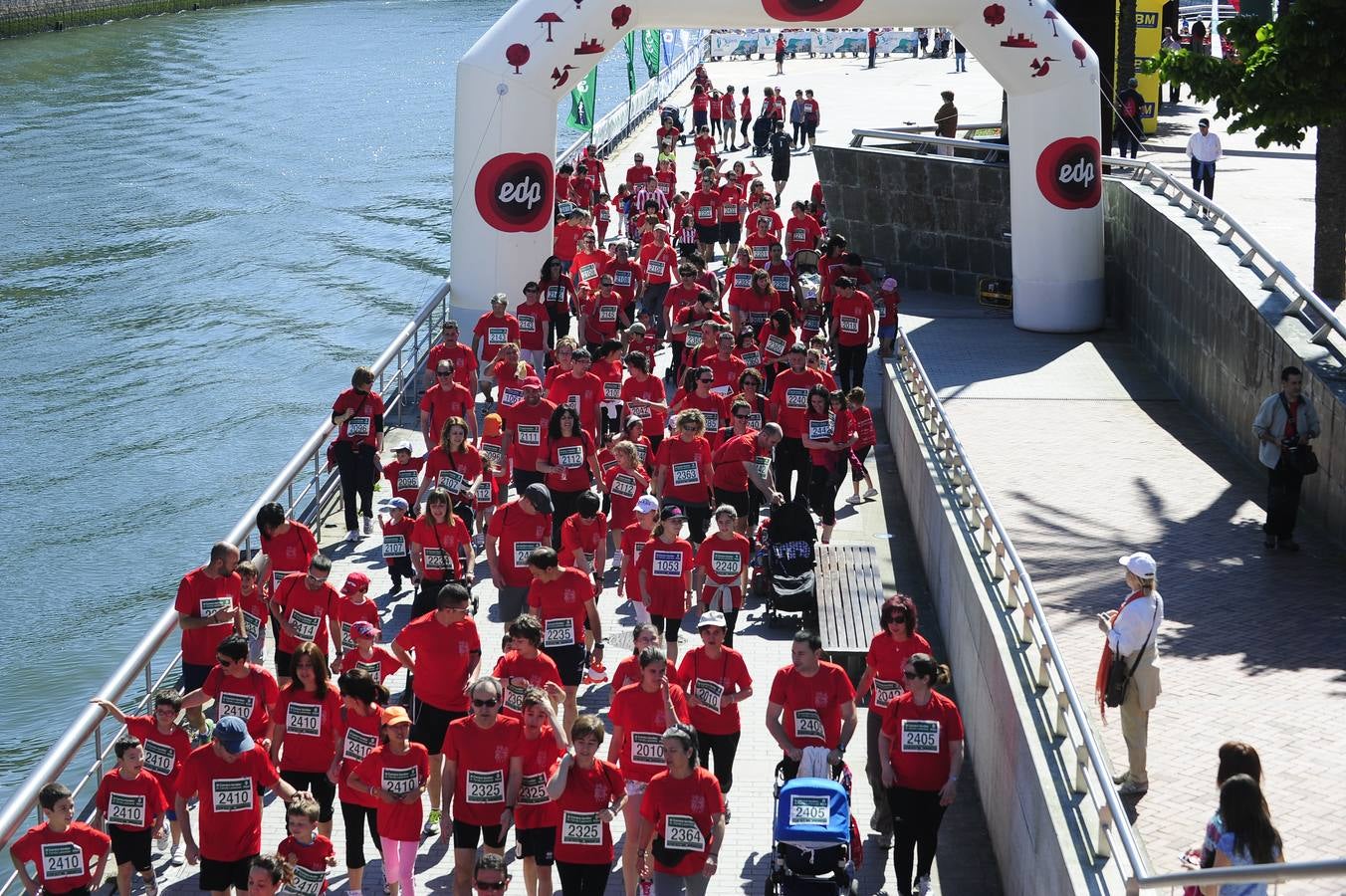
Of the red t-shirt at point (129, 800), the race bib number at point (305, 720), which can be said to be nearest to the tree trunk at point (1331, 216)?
the race bib number at point (305, 720)

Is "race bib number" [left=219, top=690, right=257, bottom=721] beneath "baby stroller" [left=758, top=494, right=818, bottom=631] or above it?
above

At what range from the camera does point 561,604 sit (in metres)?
10.5

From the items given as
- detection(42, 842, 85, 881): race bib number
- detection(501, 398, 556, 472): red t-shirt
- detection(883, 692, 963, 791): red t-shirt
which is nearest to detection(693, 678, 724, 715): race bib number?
detection(883, 692, 963, 791): red t-shirt

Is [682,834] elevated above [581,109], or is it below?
below

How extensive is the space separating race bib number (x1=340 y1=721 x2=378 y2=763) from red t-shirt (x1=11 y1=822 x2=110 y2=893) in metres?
1.35

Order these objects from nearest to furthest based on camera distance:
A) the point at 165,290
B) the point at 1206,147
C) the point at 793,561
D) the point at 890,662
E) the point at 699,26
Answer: the point at 890,662 → the point at 793,561 → the point at 699,26 → the point at 1206,147 → the point at 165,290

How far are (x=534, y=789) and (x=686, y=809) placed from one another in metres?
0.86

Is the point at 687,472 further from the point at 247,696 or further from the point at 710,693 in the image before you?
the point at 247,696

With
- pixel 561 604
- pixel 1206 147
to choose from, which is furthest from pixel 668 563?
pixel 1206 147

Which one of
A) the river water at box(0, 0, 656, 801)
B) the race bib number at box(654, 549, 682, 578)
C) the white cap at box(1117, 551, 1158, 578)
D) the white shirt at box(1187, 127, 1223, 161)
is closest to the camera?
the white cap at box(1117, 551, 1158, 578)

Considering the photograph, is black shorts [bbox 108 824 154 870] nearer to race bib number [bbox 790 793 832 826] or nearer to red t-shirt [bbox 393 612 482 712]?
red t-shirt [bbox 393 612 482 712]

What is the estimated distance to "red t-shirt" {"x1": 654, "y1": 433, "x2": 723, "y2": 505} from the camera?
13375 millimetres

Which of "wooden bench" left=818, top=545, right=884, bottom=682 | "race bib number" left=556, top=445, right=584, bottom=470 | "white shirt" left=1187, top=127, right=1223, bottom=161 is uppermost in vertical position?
"white shirt" left=1187, top=127, right=1223, bottom=161

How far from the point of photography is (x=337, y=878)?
9.83 meters
